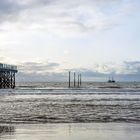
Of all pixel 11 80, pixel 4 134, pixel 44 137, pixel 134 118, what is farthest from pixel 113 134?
pixel 11 80

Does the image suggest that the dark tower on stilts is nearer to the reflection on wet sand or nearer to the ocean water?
the ocean water

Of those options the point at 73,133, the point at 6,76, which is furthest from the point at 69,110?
the point at 6,76

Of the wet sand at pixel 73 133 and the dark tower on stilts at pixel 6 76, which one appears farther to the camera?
the dark tower on stilts at pixel 6 76

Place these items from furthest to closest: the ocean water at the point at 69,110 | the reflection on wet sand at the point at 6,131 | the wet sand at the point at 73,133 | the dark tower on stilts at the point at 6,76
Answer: the dark tower on stilts at the point at 6,76, the ocean water at the point at 69,110, the reflection on wet sand at the point at 6,131, the wet sand at the point at 73,133

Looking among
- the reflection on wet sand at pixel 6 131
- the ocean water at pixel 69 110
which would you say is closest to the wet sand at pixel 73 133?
the reflection on wet sand at pixel 6 131

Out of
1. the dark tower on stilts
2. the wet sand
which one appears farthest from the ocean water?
the dark tower on stilts

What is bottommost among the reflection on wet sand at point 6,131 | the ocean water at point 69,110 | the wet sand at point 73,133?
the reflection on wet sand at point 6,131

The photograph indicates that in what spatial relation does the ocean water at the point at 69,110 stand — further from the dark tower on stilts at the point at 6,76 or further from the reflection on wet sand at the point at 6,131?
the dark tower on stilts at the point at 6,76

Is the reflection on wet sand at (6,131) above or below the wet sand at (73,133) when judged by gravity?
below

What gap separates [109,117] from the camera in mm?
24016

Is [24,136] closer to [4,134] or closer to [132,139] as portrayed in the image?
[4,134]

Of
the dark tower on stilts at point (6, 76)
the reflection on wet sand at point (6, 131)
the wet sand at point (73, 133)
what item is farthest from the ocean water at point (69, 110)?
the dark tower on stilts at point (6, 76)

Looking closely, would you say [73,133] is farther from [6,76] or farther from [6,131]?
[6,76]

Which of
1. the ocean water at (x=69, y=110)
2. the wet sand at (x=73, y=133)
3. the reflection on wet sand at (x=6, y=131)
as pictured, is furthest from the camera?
the ocean water at (x=69, y=110)
